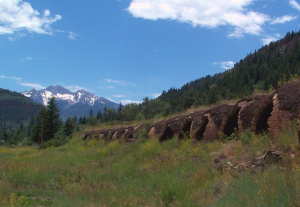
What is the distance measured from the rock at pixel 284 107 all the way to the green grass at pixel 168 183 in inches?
26.0

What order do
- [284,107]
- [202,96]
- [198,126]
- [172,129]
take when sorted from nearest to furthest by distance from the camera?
[284,107], [198,126], [172,129], [202,96]

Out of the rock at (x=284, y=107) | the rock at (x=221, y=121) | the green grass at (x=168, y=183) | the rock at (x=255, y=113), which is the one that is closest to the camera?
the green grass at (x=168, y=183)

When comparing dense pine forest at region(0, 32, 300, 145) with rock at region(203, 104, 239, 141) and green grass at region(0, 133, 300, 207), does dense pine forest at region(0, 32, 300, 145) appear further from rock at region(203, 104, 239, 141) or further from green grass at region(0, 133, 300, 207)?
green grass at region(0, 133, 300, 207)

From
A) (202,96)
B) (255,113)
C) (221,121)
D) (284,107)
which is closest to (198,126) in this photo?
(221,121)

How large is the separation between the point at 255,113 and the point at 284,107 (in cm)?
172

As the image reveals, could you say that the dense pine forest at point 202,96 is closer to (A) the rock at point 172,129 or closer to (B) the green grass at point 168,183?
(A) the rock at point 172,129

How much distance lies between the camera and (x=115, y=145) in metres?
21.4

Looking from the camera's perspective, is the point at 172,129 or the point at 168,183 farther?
the point at 172,129

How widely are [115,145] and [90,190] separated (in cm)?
1137

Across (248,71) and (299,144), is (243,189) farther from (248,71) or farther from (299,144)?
(248,71)

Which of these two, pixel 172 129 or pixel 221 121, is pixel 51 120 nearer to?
pixel 172 129

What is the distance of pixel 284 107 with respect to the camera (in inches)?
451

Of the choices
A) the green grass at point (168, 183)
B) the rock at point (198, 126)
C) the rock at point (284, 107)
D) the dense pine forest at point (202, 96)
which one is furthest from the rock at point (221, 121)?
the rock at point (284, 107)

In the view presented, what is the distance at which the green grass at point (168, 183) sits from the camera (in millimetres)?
5707
